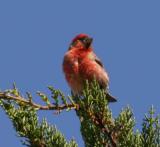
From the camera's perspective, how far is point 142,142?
305 centimetres

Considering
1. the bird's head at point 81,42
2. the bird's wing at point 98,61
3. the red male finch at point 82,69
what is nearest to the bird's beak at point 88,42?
the bird's head at point 81,42

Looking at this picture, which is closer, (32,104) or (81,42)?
(32,104)

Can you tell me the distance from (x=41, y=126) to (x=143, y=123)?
0.75 metres

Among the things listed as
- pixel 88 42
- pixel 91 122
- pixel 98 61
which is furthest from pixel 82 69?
pixel 91 122

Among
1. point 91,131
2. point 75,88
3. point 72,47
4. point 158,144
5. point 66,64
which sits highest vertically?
point 72,47

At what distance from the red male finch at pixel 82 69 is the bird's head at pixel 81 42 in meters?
0.20

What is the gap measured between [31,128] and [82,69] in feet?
7.52

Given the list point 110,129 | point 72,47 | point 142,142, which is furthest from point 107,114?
point 72,47

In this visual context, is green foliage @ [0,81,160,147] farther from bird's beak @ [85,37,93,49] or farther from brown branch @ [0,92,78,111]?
bird's beak @ [85,37,93,49]

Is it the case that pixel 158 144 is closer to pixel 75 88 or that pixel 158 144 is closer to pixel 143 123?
pixel 143 123

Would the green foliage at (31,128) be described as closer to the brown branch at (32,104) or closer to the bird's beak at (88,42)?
the brown branch at (32,104)

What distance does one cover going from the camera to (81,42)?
616 cm

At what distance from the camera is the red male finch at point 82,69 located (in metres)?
5.10

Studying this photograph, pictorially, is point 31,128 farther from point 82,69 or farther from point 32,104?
point 82,69
